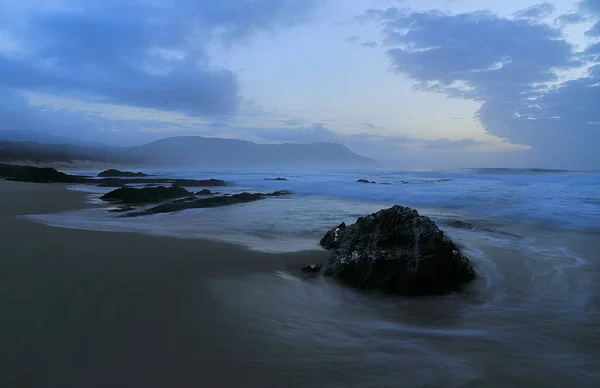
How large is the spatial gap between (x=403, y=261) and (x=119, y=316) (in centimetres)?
312

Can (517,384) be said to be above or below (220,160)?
below

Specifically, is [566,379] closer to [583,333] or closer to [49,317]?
[583,333]

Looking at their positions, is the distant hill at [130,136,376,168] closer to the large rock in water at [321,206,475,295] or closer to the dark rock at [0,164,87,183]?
the dark rock at [0,164,87,183]

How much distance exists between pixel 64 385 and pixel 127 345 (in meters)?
0.48

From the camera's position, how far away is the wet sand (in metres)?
2.20

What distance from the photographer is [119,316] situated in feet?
9.82

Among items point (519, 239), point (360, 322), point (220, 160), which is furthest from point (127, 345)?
point (220, 160)

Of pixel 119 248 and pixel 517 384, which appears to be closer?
pixel 517 384

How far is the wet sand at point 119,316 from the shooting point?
2203mm

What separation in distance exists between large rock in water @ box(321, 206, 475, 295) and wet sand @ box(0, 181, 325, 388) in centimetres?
97

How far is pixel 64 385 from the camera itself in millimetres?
2057

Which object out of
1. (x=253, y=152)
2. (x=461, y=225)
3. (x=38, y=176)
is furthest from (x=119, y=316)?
(x=253, y=152)

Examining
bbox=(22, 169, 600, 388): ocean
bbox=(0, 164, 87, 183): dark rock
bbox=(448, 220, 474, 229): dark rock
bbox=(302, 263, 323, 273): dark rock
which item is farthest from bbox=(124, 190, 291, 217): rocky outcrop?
bbox=(0, 164, 87, 183): dark rock

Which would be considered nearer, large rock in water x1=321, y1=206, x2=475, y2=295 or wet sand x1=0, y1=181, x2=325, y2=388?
wet sand x1=0, y1=181, x2=325, y2=388
